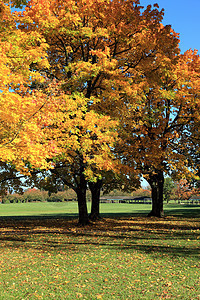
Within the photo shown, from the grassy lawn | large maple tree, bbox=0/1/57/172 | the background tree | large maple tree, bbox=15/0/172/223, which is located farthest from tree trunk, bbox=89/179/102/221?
large maple tree, bbox=0/1/57/172

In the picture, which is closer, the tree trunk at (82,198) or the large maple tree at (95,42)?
the large maple tree at (95,42)

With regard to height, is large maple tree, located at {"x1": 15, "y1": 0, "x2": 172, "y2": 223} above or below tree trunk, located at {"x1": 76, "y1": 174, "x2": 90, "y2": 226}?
above

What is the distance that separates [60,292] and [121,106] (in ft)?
45.2

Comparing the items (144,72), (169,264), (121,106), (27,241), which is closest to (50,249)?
(27,241)

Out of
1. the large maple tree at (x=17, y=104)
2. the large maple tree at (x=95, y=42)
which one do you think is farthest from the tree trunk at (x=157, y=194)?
the large maple tree at (x=17, y=104)

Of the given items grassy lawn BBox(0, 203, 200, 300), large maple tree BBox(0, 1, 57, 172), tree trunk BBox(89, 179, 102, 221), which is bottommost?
grassy lawn BBox(0, 203, 200, 300)

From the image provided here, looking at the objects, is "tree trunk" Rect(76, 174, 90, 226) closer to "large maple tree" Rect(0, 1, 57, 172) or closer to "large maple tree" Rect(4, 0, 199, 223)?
"large maple tree" Rect(4, 0, 199, 223)

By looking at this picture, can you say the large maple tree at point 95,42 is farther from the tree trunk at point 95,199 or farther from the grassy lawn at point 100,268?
the tree trunk at point 95,199

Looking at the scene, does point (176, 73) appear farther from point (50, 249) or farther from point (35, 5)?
point (50, 249)

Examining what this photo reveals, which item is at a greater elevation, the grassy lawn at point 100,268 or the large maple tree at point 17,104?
the large maple tree at point 17,104

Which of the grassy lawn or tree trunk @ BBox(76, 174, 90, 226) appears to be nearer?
the grassy lawn

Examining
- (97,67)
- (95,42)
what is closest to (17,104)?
(97,67)

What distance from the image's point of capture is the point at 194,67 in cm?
2455

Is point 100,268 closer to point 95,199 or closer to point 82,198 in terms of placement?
point 82,198
